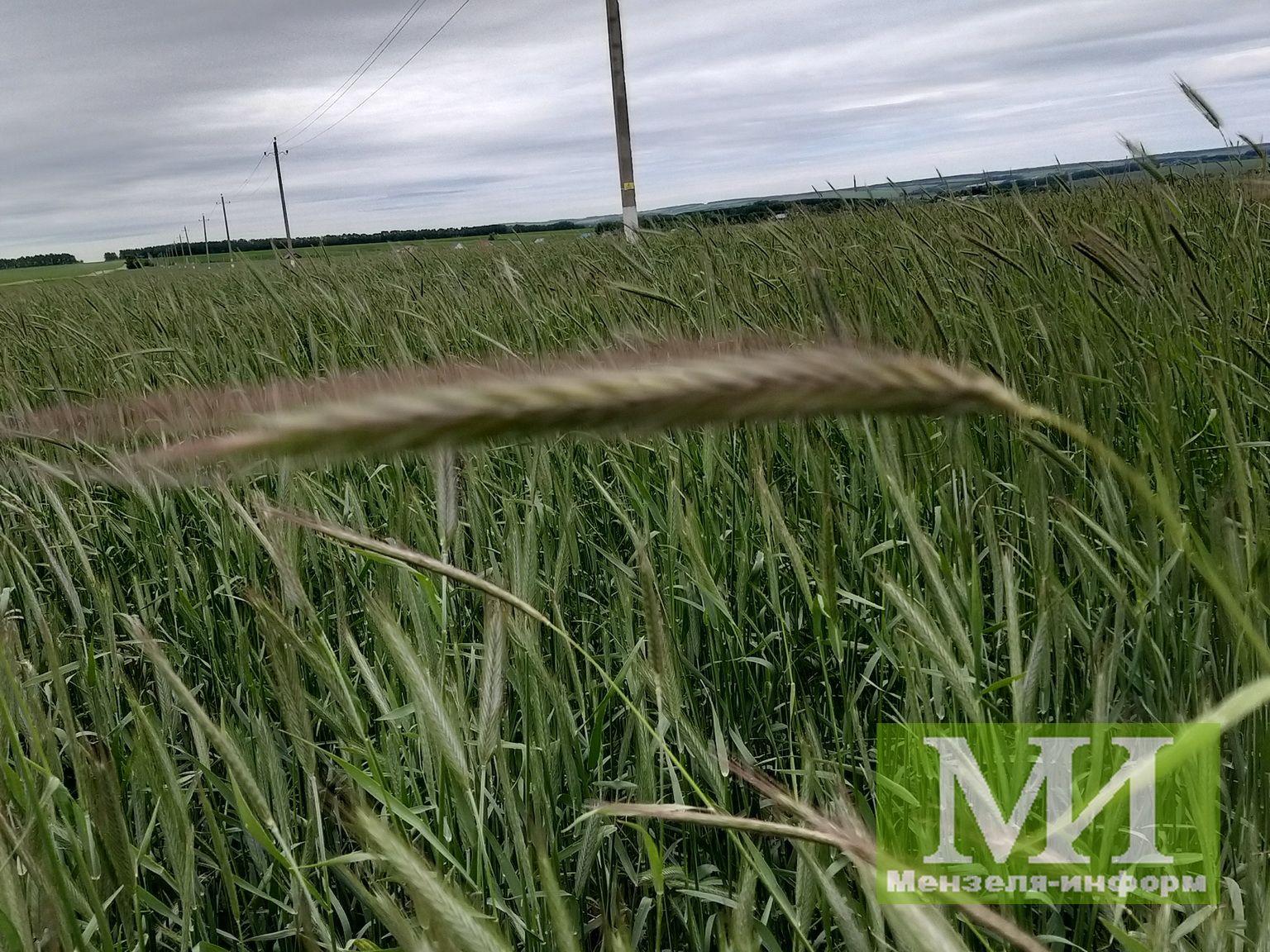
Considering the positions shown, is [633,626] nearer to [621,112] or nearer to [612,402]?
[612,402]

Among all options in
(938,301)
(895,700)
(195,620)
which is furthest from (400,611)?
(938,301)

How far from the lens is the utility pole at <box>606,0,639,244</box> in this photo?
13.5m

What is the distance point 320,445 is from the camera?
0.30 meters

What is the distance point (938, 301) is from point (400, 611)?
1792 millimetres

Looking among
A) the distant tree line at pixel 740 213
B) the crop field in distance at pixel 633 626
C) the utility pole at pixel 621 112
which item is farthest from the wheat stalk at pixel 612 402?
the utility pole at pixel 621 112

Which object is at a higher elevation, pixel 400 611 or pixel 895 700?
pixel 400 611

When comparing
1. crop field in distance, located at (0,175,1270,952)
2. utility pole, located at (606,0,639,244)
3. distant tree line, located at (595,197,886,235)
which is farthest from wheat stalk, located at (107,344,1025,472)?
utility pole, located at (606,0,639,244)

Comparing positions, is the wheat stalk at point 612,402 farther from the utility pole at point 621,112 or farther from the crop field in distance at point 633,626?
the utility pole at point 621,112

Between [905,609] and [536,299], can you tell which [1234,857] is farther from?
[536,299]

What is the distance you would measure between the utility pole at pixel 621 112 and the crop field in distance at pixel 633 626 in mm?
11689

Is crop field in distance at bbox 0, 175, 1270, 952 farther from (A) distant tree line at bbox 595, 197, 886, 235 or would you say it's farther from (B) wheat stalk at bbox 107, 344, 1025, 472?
(A) distant tree line at bbox 595, 197, 886, 235

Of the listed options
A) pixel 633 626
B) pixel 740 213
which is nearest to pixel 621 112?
pixel 740 213

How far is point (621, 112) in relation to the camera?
13516mm

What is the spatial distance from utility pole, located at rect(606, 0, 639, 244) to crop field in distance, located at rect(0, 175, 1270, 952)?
38.4 feet
